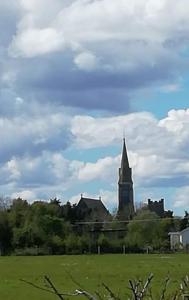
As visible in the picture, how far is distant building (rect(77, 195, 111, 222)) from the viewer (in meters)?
158

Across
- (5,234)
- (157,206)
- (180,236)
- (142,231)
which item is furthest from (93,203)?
(5,234)

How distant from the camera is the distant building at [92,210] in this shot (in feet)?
519

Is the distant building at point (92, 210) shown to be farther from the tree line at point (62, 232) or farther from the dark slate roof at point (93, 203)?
the tree line at point (62, 232)

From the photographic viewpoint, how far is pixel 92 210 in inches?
6816

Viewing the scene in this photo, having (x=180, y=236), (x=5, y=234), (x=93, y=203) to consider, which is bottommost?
(x=5, y=234)

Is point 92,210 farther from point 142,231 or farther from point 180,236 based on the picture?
point 142,231

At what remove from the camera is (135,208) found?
17688 cm

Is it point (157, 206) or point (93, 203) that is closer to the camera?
point (157, 206)

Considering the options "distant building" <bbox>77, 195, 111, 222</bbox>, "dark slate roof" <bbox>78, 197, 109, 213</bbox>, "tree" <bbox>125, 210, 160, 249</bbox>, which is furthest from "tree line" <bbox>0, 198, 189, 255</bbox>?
"dark slate roof" <bbox>78, 197, 109, 213</bbox>

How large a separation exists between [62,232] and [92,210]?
48271 mm

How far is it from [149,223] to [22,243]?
88.6ft

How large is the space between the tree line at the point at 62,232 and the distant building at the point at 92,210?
964 centimetres

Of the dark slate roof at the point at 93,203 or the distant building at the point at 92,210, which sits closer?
the distant building at the point at 92,210

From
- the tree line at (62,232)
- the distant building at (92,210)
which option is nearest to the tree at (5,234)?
the tree line at (62,232)
